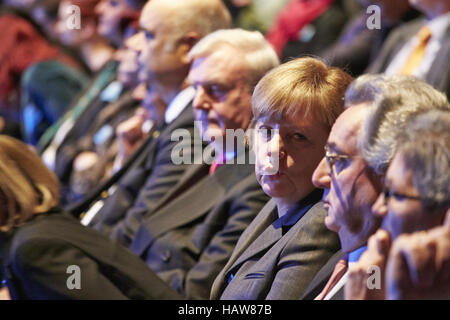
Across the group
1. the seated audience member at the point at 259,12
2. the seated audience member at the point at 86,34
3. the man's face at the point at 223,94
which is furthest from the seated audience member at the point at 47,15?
the man's face at the point at 223,94

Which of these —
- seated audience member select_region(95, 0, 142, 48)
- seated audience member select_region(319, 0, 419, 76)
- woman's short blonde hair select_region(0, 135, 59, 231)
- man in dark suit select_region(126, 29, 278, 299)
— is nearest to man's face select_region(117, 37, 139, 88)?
seated audience member select_region(95, 0, 142, 48)

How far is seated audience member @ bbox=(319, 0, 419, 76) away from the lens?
4.34m

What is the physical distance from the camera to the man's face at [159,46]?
3545 mm

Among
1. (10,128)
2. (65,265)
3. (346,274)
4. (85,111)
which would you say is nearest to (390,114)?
(346,274)

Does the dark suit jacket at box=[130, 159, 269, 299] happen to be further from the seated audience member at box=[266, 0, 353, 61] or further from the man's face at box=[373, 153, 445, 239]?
the seated audience member at box=[266, 0, 353, 61]

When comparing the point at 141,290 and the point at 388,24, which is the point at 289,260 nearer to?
the point at 141,290

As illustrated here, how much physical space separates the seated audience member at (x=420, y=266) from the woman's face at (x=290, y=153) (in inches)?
26.5

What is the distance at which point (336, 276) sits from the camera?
1.91 m

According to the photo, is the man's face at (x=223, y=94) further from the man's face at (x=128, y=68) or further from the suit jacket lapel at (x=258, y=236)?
the man's face at (x=128, y=68)

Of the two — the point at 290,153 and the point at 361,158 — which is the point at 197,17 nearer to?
the point at 290,153

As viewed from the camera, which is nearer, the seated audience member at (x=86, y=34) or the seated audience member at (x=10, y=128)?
the seated audience member at (x=86, y=34)

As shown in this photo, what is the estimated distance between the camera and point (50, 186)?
270cm

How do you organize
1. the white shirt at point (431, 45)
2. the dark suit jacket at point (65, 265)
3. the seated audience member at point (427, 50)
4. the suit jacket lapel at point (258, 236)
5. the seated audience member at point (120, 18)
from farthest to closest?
the seated audience member at point (120, 18), the white shirt at point (431, 45), the seated audience member at point (427, 50), the dark suit jacket at point (65, 265), the suit jacket lapel at point (258, 236)

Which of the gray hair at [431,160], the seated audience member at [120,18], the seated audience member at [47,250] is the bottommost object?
the seated audience member at [47,250]
